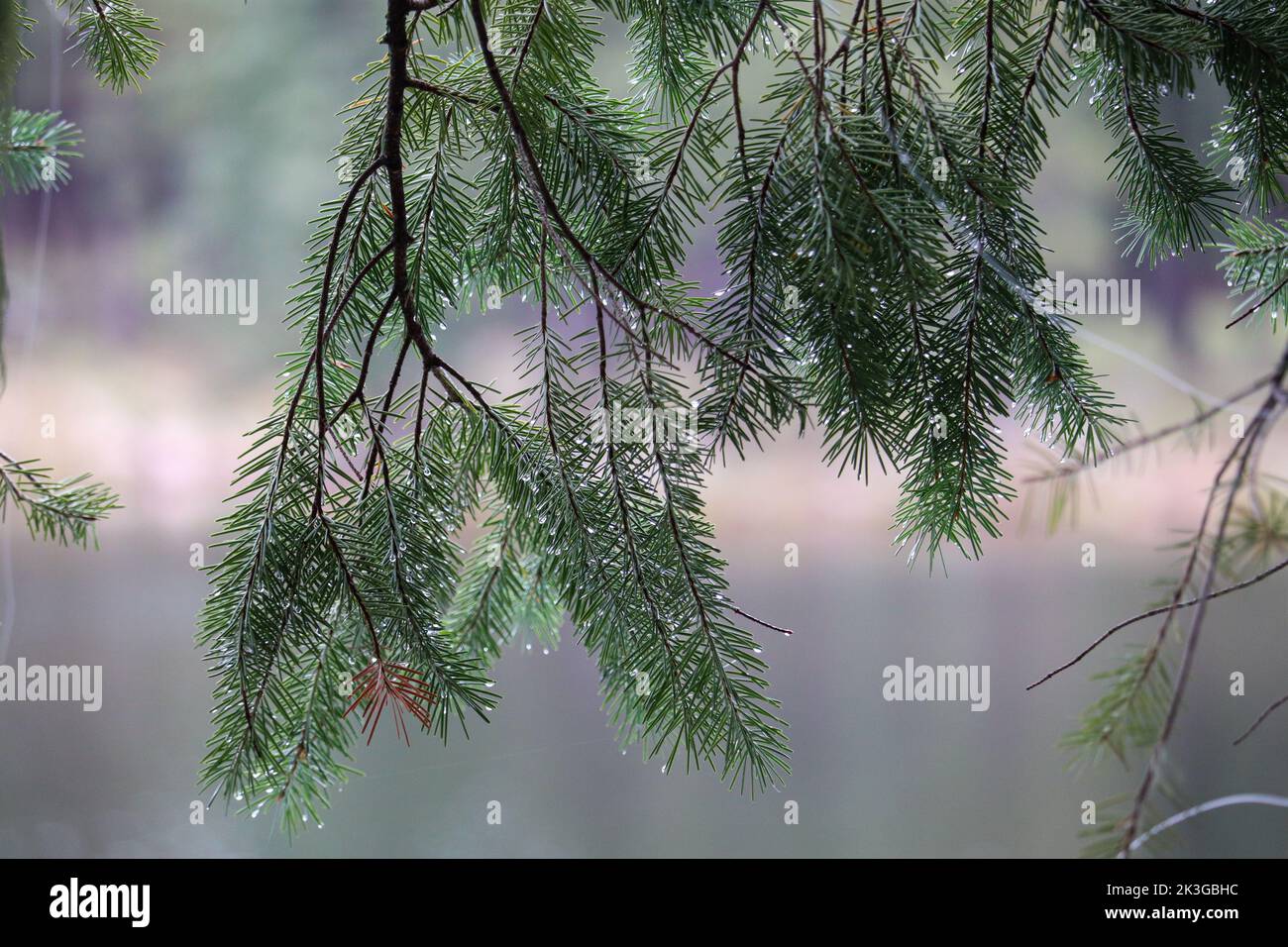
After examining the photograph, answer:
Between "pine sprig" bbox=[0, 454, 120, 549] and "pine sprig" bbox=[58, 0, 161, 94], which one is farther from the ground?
"pine sprig" bbox=[58, 0, 161, 94]

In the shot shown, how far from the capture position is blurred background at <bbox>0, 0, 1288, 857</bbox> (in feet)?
3.43

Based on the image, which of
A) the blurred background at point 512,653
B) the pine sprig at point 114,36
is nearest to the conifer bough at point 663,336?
the pine sprig at point 114,36

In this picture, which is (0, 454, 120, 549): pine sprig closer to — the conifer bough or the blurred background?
the conifer bough

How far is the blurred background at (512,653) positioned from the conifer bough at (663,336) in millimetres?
708

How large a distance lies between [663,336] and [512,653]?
87 centimetres

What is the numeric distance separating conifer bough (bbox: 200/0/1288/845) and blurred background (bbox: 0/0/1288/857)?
71 centimetres

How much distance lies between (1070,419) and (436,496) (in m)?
0.25

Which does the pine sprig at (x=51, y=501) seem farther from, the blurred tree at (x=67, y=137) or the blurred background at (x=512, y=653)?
the blurred background at (x=512, y=653)

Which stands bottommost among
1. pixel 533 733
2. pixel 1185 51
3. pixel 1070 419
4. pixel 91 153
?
pixel 533 733

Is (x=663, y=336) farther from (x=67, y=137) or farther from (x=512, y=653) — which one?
(x=512, y=653)

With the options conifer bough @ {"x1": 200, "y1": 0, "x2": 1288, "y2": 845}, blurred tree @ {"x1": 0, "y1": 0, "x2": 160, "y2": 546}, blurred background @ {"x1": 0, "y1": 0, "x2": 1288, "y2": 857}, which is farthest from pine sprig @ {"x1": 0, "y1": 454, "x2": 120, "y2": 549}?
blurred background @ {"x1": 0, "y1": 0, "x2": 1288, "y2": 857}
